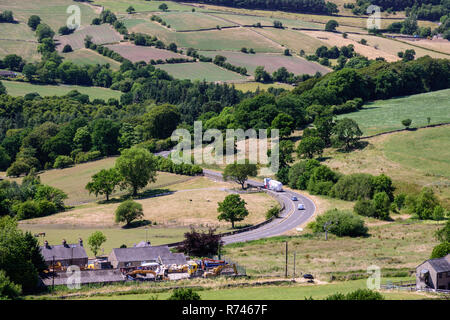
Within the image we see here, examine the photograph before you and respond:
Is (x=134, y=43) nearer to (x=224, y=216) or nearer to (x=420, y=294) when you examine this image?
(x=224, y=216)

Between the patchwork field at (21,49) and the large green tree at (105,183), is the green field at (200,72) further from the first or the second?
the large green tree at (105,183)

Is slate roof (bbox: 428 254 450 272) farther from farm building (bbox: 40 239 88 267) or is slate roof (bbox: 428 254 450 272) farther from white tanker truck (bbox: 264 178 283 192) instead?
white tanker truck (bbox: 264 178 283 192)

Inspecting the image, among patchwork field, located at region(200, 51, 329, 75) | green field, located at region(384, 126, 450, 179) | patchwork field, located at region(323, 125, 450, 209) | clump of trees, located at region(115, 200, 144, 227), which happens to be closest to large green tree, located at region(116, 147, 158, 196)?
clump of trees, located at region(115, 200, 144, 227)

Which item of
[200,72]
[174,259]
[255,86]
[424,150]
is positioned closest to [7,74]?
[200,72]

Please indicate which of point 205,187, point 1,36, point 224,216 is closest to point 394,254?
point 224,216

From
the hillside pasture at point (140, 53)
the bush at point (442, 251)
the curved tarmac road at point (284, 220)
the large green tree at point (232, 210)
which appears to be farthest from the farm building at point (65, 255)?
the hillside pasture at point (140, 53)
